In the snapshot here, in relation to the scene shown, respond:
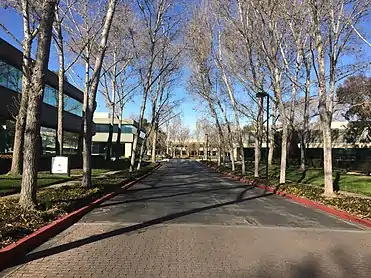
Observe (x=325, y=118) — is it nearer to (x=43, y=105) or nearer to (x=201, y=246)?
(x=201, y=246)

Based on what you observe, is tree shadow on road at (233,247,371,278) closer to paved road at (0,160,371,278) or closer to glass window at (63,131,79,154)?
paved road at (0,160,371,278)

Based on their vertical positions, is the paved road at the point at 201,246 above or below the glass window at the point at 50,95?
below

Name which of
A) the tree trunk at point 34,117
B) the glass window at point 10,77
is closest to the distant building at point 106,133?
the glass window at point 10,77

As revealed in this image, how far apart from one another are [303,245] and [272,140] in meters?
37.1

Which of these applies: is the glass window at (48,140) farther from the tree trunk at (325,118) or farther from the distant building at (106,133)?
the distant building at (106,133)

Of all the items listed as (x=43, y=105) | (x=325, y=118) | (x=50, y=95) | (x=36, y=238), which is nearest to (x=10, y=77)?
(x=43, y=105)

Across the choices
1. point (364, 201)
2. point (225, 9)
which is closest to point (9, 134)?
point (225, 9)

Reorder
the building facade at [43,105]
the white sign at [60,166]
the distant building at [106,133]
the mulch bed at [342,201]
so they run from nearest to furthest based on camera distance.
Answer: the mulch bed at [342,201]
the white sign at [60,166]
the building facade at [43,105]
the distant building at [106,133]

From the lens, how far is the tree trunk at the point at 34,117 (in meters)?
9.62

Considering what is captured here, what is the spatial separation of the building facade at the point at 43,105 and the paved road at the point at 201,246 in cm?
500

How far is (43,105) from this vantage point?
1394 inches

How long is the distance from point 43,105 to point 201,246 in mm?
30497

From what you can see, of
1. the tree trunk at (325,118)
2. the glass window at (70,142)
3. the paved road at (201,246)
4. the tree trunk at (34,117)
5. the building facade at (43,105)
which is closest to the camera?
the paved road at (201,246)

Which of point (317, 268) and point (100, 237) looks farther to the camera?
point (100, 237)
